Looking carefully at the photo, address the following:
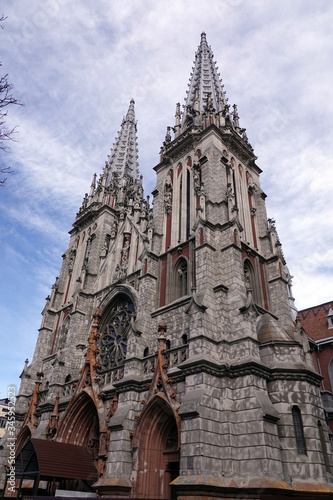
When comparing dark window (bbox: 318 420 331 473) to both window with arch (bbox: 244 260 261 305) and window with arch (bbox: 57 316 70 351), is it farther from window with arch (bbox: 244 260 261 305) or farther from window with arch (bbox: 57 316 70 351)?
window with arch (bbox: 57 316 70 351)

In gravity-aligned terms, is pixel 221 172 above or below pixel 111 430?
above

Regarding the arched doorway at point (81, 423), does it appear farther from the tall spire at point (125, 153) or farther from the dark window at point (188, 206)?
the tall spire at point (125, 153)

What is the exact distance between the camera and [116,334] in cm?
2227

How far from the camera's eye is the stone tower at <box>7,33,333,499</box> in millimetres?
13297

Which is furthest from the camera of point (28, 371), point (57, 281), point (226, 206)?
point (57, 281)

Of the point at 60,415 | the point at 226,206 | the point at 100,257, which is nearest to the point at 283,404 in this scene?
the point at 226,206

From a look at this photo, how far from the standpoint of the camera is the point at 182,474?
12.9 meters

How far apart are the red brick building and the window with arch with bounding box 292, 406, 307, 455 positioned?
394 inches

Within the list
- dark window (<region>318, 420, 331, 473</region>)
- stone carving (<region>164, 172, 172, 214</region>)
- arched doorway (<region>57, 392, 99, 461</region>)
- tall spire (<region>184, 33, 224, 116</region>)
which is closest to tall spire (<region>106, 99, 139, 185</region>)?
tall spire (<region>184, 33, 224, 116</region>)

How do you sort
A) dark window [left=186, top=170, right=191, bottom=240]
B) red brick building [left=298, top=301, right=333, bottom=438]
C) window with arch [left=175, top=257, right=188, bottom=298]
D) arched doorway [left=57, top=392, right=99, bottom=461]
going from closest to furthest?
arched doorway [left=57, top=392, right=99, bottom=461] < window with arch [left=175, top=257, right=188, bottom=298] < dark window [left=186, top=170, right=191, bottom=240] < red brick building [left=298, top=301, right=333, bottom=438]

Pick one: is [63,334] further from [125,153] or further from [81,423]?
[125,153]

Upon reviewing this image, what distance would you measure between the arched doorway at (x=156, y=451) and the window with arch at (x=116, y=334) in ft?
16.9

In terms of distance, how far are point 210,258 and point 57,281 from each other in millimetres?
16529

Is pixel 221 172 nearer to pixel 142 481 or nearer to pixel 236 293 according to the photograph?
pixel 236 293
